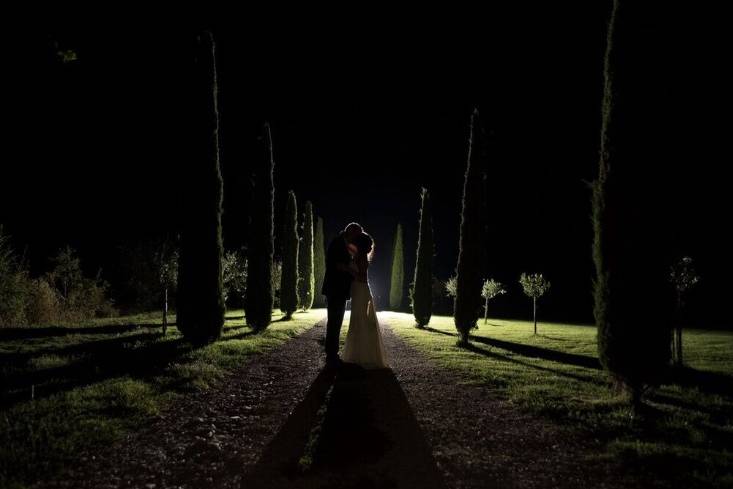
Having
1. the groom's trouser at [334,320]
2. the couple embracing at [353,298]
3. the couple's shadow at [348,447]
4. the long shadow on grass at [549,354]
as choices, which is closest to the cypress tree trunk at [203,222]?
the groom's trouser at [334,320]

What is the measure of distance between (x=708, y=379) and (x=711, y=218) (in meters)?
34.9

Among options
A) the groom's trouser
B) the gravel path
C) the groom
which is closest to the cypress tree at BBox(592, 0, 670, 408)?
the gravel path

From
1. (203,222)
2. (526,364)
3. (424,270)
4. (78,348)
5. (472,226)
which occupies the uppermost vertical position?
(472,226)

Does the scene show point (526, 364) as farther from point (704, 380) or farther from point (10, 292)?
point (10, 292)

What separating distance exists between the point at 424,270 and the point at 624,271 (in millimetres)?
14448

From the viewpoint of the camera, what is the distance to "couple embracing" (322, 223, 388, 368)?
7.42 metres

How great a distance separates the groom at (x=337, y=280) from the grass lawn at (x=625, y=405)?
2.61 m

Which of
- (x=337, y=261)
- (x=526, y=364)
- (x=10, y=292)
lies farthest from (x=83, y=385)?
(x=10, y=292)

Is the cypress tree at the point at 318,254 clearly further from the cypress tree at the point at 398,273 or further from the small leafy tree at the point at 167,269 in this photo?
the small leafy tree at the point at 167,269

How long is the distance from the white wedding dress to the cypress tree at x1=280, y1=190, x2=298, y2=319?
1377 cm

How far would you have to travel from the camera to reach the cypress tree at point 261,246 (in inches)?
547

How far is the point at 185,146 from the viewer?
10961 mm

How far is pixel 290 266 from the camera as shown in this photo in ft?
73.9

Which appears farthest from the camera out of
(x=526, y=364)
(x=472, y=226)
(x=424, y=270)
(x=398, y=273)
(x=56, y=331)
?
(x=398, y=273)
